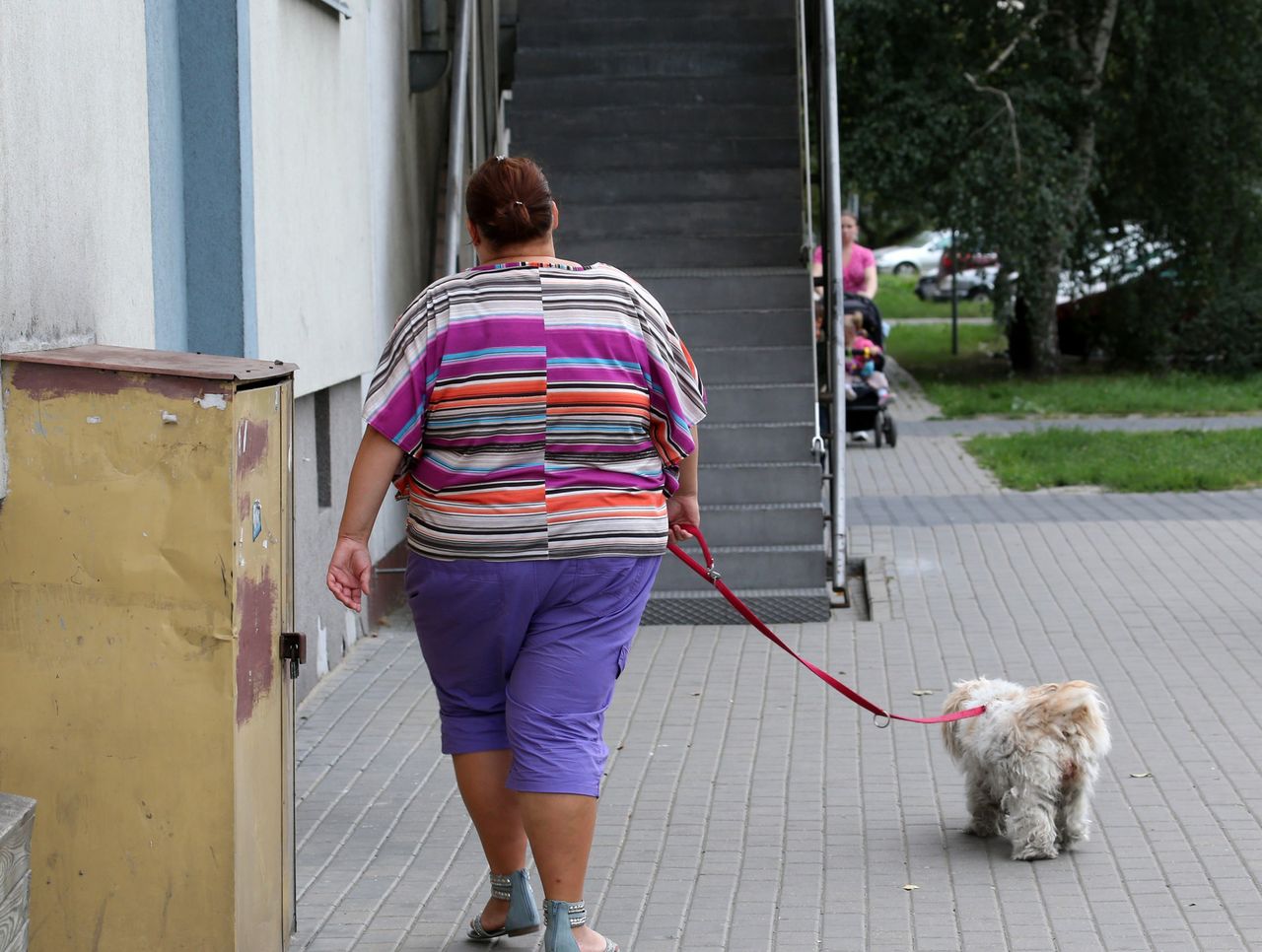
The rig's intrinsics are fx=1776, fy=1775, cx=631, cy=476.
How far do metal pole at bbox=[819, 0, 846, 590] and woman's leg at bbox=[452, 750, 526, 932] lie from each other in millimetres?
5381

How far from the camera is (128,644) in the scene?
3730 millimetres

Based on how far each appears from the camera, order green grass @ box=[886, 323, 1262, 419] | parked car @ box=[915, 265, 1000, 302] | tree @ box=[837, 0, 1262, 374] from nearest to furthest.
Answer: green grass @ box=[886, 323, 1262, 419] < tree @ box=[837, 0, 1262, 374] < parked car @ box=[915, 265, 1000, 302]

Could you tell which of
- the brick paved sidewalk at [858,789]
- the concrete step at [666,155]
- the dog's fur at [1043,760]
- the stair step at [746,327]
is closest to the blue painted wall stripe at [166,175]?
the brick paved sidewalk at [858,789]

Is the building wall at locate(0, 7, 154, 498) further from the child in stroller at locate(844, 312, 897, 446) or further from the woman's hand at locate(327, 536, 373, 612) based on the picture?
the child in stroller at locate(844, 312, 897, 446)

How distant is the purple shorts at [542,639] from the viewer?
4.04 metres

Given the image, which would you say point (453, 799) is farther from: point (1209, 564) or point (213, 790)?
point (1209, 564)

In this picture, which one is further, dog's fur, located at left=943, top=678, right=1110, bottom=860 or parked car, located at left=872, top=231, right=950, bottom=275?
parked car, located at left=872, top=231, right=950, bottom=275

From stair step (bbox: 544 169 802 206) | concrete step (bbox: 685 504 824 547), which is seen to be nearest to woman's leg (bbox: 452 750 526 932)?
concrete step (bbox: 685 504 824 547)

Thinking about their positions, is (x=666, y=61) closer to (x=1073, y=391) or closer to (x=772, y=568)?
(x=772, y=568)

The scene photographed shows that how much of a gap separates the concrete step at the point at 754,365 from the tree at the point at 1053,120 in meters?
10.1

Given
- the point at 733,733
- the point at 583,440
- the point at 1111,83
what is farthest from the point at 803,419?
the point at 1111,83

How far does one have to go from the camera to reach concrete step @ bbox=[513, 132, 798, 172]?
492 inches

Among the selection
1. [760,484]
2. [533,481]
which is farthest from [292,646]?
[760,484]

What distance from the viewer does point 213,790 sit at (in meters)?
3.75
